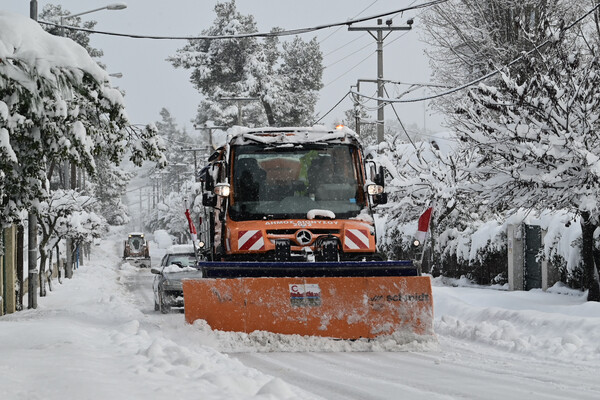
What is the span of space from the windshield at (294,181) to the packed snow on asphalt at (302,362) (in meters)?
2.15

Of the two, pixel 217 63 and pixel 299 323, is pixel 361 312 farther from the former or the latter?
pixel 217 63

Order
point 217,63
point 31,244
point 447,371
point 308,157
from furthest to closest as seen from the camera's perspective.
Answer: point 217,63
point 31,244
point 308,157
point 447,371

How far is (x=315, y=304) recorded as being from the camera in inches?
431

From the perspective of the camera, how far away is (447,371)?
8.83 metres

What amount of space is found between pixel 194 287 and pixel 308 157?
293cm

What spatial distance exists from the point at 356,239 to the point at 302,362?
2.99 m

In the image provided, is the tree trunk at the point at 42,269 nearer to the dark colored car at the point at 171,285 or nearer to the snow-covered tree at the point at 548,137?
the dark colored car at the point at 171,285

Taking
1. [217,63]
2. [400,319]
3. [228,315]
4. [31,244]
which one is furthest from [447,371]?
[217,63]

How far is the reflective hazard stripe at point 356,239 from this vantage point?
478 inches

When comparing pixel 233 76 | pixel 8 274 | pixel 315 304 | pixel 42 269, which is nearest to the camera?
pixel 315 304

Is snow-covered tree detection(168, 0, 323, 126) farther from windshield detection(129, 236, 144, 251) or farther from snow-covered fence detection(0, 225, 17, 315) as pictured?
snow-covered fence detection(0, 225, 17, 315)

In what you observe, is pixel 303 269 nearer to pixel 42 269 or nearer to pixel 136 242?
pixel 42 269

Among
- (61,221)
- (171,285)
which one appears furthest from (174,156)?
(171,285)

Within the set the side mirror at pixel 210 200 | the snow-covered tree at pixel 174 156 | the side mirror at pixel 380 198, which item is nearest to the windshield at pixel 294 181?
the side mirror at pixel 380 198
